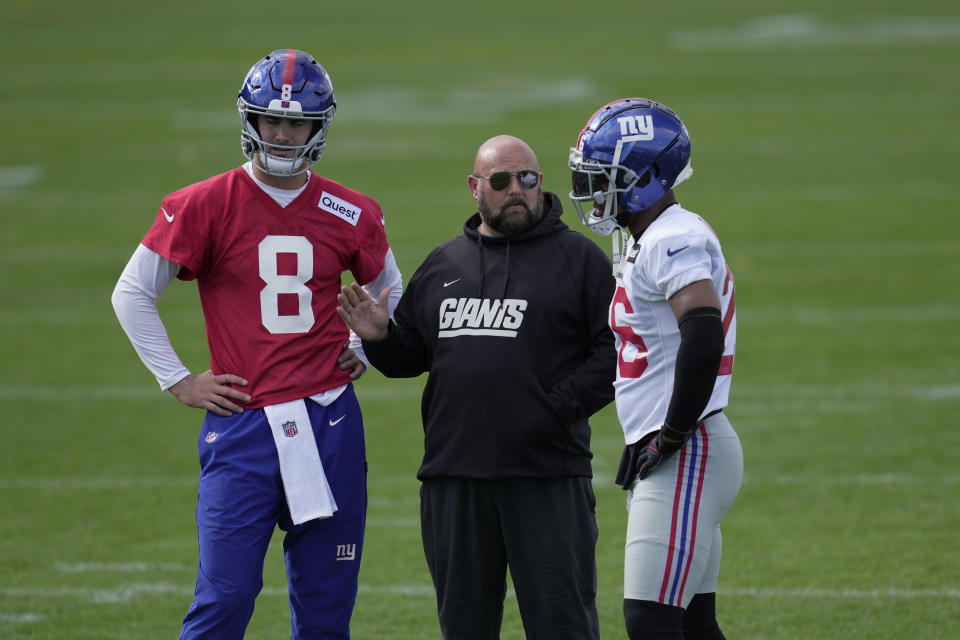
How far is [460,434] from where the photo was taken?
12.5 feet

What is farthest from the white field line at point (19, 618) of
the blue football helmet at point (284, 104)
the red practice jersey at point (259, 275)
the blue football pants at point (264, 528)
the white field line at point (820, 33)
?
the white field line at point (820, 33)

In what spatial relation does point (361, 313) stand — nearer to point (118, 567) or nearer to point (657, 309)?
point (657, 309)

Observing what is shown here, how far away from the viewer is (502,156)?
3.86 m

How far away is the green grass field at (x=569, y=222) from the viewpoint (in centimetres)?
586

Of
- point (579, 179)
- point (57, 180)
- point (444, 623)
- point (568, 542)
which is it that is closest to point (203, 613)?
point (444, 623)

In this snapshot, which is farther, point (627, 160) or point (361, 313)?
point (361, 313)

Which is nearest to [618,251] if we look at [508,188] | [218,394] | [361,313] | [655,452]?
[508,188]

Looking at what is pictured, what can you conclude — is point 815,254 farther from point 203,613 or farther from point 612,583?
point 203,613

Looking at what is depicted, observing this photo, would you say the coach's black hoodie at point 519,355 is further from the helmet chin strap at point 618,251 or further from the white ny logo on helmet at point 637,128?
the white ny logo on helmet at point 637,128

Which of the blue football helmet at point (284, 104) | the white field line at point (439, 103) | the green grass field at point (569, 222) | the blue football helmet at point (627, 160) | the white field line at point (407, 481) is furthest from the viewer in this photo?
the white field line at point (439, 103)

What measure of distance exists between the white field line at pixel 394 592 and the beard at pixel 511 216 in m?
2.34

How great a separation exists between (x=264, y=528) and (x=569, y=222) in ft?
31.9

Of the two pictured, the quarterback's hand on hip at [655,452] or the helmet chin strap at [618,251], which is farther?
the helmet chin strap at [618,251]

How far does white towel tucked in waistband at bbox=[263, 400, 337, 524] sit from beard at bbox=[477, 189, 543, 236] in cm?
81
